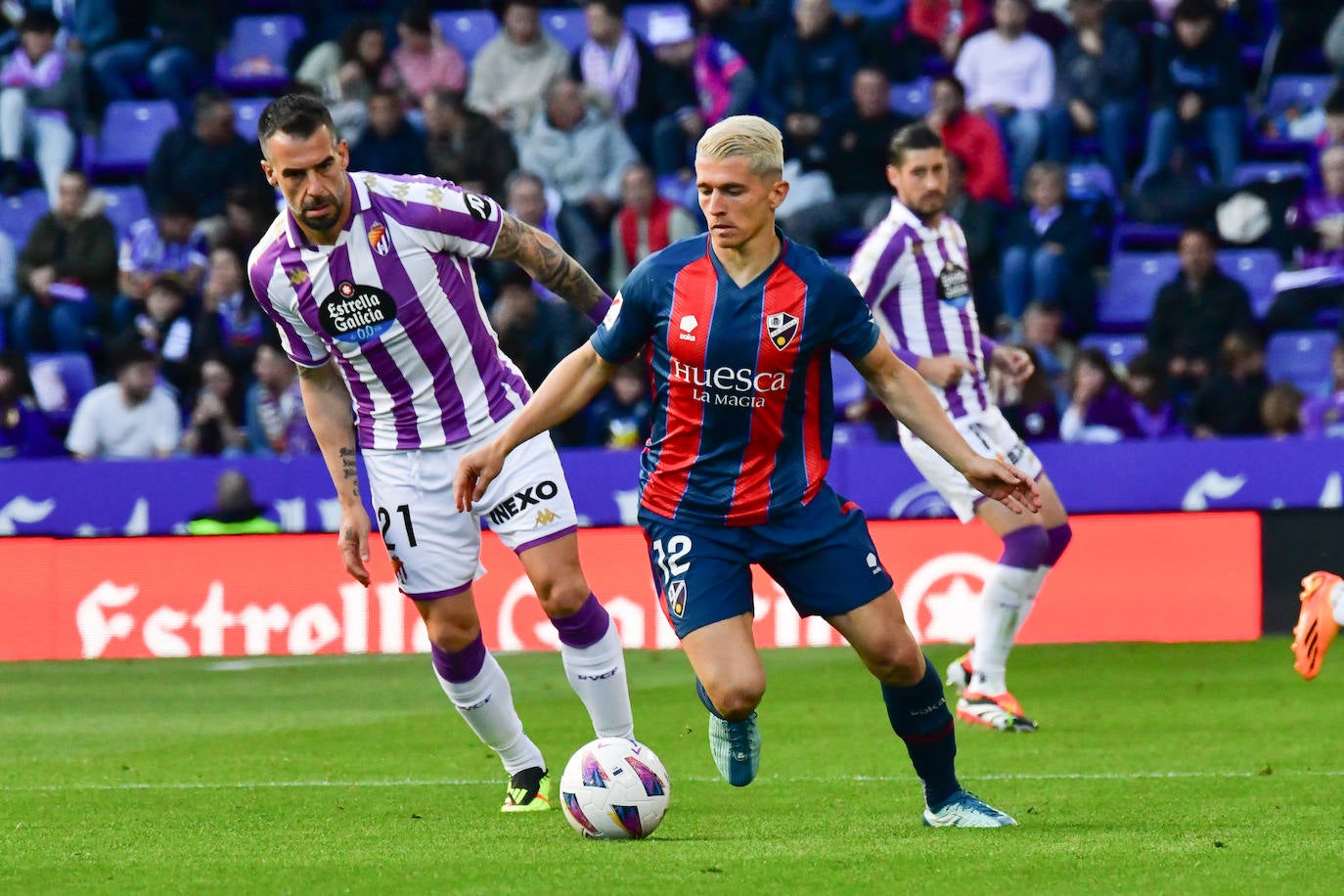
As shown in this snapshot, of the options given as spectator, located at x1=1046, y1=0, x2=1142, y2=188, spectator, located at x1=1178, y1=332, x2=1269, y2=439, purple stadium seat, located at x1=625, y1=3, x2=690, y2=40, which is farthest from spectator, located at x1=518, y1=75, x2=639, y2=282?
spectator, located at x1=1178, y1=332, x2=1269, y2=439

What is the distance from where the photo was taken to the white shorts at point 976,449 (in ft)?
30.8

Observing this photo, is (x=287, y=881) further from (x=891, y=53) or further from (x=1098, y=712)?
(x=891, y=53)

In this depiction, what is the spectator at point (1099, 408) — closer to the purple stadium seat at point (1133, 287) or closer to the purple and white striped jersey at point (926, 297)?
the purple stadium seat at point (1133, 287)

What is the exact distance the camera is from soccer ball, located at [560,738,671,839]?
6.10 m

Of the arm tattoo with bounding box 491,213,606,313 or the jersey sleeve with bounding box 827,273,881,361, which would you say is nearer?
the jersey sleeve with bounding box 827,273,881,361

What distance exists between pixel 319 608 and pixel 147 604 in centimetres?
115

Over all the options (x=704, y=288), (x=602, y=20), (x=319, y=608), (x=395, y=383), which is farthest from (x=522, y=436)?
(x=602, y=20)

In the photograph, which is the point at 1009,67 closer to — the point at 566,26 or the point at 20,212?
the point at 566,26

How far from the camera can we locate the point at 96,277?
1708 centimetres

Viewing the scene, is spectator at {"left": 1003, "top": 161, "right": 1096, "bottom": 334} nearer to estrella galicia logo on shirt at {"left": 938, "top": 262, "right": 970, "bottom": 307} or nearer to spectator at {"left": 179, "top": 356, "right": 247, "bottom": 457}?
spectator at {"left": 179, "top": 356, "right": 247, "bottom": 457}

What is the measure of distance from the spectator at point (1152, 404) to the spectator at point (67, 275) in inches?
324

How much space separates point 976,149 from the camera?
16188 mm

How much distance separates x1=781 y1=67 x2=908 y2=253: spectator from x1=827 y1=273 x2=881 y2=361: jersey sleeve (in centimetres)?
1043

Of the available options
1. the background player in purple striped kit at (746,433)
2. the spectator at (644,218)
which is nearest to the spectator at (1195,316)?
the spectator at (644,218)
